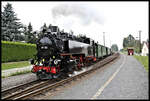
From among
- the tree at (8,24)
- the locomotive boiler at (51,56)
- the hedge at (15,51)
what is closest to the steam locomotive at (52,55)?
the locomotive boiler at (51,56)

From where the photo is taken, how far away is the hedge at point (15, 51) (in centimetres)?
1937

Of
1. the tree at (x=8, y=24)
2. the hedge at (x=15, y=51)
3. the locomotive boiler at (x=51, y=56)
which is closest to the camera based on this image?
the locomotive boiler at (x=51, y=56)

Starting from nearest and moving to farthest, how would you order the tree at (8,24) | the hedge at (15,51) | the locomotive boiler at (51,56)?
the locomotive boiler at (51,56) < the hedge at (15,51) < the tree at (8,24)

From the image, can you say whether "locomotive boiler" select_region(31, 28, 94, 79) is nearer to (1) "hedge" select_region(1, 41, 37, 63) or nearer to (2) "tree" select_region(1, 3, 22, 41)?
(1) "hedge" select_region(1, 41, 37, 63)

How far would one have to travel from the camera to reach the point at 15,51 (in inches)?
834

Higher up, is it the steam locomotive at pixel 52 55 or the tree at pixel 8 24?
the tree at pixel 8 24

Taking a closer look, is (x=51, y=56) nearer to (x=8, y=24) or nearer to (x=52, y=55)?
(x=52, y=55)

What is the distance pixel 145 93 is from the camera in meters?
7.24

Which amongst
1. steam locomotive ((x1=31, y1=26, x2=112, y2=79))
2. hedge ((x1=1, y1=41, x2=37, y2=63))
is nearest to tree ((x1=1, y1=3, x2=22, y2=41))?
hedge ((x1=1, y1=41, x2=37, y2=63))

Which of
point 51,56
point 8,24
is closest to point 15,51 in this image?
point 8,24

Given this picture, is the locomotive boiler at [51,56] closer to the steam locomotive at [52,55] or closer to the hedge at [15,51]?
the steam locomotive at [52,55]

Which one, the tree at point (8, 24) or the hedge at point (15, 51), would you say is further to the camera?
the tree at point (8, 24)

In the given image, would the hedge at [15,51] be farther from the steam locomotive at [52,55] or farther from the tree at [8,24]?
the steam locomotive at [52,55]

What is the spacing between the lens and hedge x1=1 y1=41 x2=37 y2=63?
1937 centimetres
